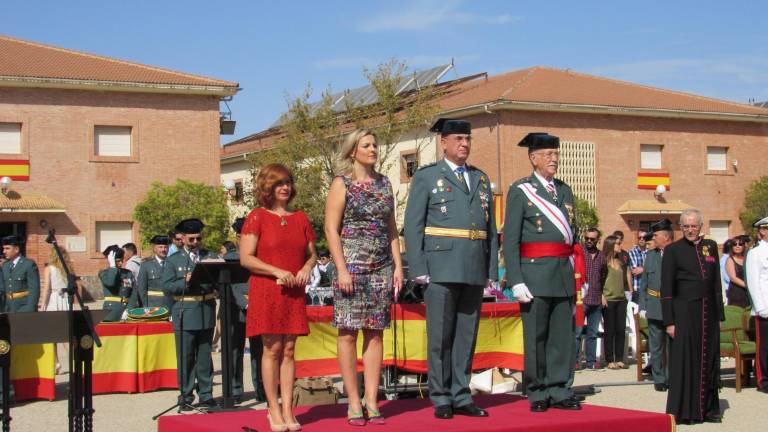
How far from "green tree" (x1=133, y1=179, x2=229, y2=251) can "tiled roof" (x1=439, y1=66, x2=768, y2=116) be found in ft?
33.8

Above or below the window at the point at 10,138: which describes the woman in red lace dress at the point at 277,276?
below

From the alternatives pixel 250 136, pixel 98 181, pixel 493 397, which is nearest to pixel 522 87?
pixel 98 181

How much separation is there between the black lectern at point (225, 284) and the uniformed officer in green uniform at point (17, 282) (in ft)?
13.0

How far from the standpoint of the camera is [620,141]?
42.3 metres

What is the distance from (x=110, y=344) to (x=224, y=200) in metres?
24.5

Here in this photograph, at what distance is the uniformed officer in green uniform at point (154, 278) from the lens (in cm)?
1214

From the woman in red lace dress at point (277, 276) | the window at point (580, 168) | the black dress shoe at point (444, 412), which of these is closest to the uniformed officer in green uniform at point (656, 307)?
the black dress shoe at point (444, 412)

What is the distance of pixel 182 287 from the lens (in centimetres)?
1098

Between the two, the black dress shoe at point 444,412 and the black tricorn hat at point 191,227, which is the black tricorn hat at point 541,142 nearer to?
the black dress shoe at point 444,412

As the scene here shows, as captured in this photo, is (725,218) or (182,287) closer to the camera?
(182,287)

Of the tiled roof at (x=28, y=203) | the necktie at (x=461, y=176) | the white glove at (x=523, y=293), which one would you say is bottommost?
the white glove at (x=523, y=293)

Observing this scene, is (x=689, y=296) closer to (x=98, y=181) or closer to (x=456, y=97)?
(x=98, y=181)

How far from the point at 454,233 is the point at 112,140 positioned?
1239 inches

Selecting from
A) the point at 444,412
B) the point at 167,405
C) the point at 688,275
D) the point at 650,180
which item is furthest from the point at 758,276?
the point at 650,180
